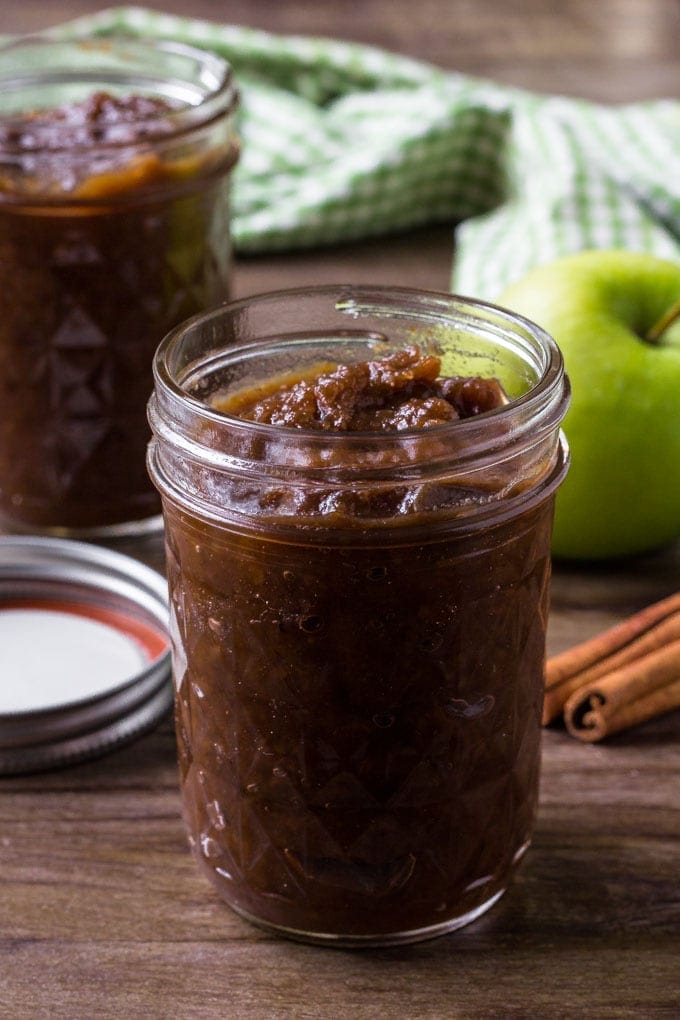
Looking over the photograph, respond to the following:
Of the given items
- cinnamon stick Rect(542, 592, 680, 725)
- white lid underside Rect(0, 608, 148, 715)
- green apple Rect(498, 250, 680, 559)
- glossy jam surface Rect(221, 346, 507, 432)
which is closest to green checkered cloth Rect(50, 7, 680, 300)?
green apple Rect(498, 250, 680, 559)

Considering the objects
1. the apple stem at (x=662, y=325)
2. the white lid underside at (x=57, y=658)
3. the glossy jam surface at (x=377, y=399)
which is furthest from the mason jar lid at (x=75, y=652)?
the apple stem at (x=662, y=325)

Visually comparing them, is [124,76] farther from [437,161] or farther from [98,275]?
[437,161]

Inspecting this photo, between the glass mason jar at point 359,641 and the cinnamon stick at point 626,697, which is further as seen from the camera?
the cinnamon stick at point 626,697

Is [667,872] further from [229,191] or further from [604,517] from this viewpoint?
[229,191]

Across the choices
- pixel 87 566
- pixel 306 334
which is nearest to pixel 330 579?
pixel 306 334

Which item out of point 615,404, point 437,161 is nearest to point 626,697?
point 615,404

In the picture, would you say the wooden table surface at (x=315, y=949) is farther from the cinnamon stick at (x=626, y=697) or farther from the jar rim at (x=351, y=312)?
the jar rim at (x=351, y=312)

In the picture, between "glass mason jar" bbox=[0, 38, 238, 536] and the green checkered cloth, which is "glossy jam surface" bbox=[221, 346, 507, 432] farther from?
the green checkered cloth

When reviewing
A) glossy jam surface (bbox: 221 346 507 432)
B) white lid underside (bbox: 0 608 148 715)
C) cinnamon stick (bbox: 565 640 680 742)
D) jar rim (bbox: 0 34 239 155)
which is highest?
glossy jam surface (bbox: 221 346 507 432)
